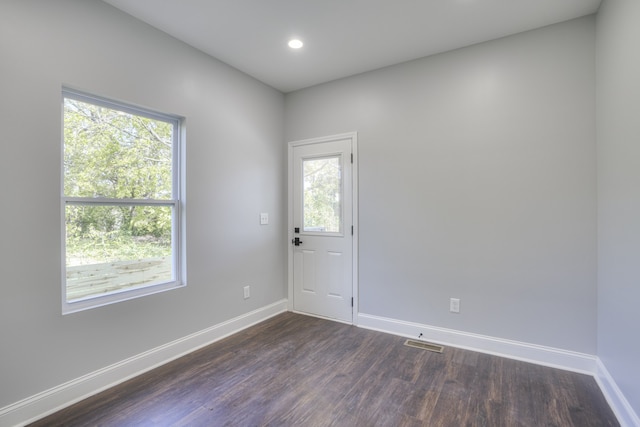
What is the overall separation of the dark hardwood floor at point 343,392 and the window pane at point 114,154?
1.46 meters

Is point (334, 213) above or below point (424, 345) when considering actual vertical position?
above

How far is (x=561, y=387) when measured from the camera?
2248 mm

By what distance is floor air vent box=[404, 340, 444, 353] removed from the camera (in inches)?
A: 113

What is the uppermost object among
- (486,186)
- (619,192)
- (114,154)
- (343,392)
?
(114,154)

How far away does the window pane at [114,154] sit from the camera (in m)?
2.17

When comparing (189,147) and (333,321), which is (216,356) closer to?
(333,321)

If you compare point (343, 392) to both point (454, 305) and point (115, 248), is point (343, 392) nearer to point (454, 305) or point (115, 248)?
point (454, 305)

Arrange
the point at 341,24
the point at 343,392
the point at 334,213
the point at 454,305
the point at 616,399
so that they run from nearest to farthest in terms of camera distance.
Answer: the point at 616,399, the point at 343,392, the point at 341,24, the point at 454,305, the point at 334,213

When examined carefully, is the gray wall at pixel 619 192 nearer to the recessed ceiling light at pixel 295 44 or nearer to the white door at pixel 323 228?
the white door at pixel 323 228

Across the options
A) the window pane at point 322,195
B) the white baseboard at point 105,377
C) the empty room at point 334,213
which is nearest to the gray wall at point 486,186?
the empty room at point 334,213

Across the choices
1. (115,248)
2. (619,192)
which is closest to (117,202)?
(115,248)

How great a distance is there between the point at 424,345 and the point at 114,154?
312cm

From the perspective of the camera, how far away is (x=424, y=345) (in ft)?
9.68

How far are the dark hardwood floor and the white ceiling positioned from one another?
2.79 meters
